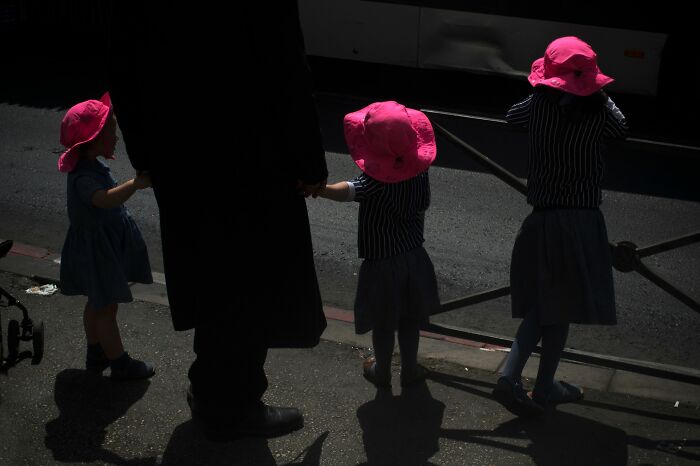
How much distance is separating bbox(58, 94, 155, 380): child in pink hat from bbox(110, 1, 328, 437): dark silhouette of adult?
1.44ft

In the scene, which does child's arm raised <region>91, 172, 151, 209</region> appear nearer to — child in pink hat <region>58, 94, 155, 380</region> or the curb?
child in pink hat <region>58, 94, 155, 380</region>

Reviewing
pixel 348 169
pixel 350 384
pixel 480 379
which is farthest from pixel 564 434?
pixel 348 169

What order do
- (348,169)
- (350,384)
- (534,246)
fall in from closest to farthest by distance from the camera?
1. (534,246)
2. (350,384)
3. (348,169)

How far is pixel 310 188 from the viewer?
399 cm

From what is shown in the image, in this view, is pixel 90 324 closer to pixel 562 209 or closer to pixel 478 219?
pixel 562 209

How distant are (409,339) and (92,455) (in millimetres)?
1530

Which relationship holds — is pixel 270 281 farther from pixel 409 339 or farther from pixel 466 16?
pixel 466 16

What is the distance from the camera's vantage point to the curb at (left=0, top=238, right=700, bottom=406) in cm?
483

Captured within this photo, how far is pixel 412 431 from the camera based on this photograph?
443 cm

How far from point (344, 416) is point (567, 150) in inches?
62.1

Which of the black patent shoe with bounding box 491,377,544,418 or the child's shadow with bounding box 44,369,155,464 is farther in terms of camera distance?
the black patent shoe with bounding box 491,377,544,418

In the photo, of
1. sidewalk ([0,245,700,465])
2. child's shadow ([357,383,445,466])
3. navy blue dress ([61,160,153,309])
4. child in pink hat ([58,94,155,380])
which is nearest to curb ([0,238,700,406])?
sidewalk ([0,245,700,465])

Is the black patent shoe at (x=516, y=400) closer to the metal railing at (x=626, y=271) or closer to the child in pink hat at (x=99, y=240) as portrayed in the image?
the metal railing at (x=626, y=271)

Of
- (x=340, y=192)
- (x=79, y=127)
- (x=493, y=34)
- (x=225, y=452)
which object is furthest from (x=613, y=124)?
(x=493, y=34)
